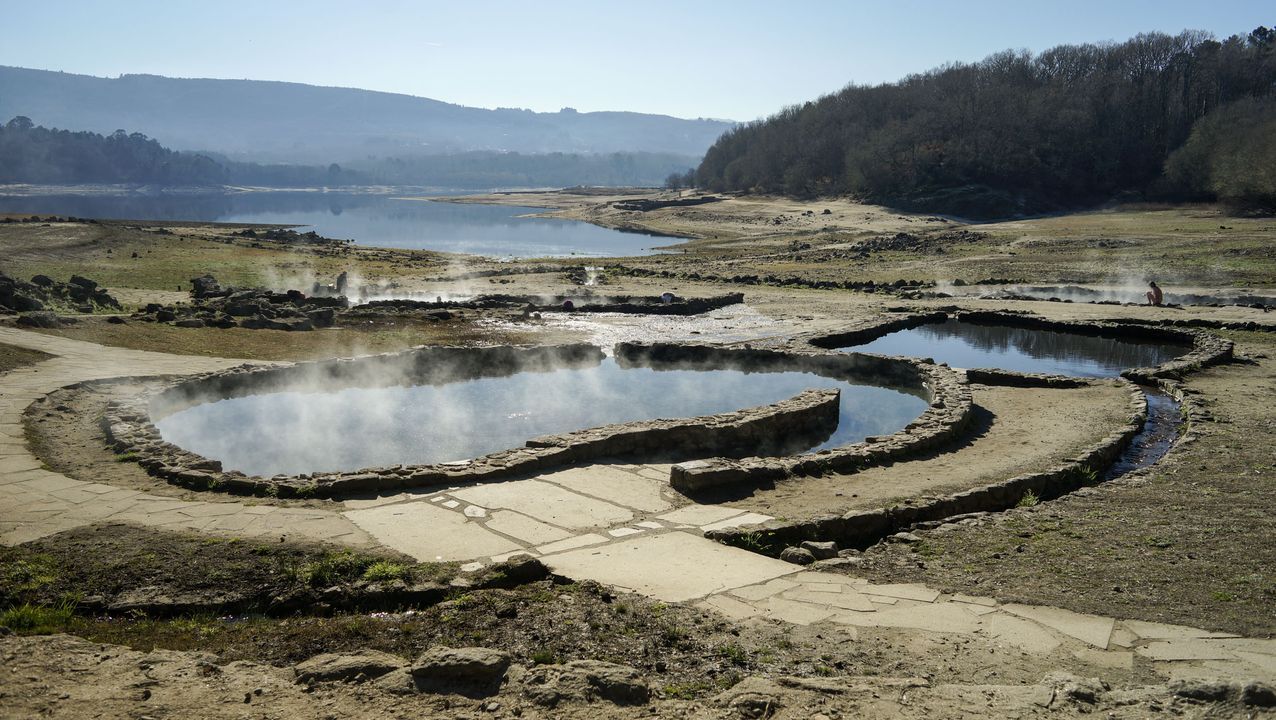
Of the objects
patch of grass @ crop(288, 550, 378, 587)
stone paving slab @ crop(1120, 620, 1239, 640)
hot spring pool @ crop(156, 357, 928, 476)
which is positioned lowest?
hot spring pool @ crop(156, 357, 928, 476)

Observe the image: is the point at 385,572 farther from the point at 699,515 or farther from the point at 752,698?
the point at 699,515

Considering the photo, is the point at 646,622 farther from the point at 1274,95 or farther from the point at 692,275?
the point at 1274,95

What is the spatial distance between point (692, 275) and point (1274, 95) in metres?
75.9

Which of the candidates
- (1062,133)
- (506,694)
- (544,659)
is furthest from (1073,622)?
(1062,133)

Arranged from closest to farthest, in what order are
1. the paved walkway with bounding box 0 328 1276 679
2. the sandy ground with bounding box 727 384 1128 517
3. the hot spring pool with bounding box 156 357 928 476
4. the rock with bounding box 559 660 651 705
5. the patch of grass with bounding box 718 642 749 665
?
the rock with bounding box 559 660 651 705
the patch of grass with bounding box 718 642 749 665
the paved walkway with bounding box 0 328 1276 679
the sandy ground with bounding box 727 384 1128 517
the hot spring pool with bounding box 156 357 928 476

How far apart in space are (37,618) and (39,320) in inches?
719

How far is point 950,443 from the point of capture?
1548 centimetres

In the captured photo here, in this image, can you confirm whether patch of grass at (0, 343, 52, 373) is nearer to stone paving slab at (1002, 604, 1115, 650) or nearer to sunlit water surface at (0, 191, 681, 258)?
stone paving slab at (1002, 604, 1115, 650)

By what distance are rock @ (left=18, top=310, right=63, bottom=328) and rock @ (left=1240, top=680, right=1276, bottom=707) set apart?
977 inches

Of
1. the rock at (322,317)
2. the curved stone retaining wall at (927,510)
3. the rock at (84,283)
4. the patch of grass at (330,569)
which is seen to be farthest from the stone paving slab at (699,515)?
the rock at (84,283)

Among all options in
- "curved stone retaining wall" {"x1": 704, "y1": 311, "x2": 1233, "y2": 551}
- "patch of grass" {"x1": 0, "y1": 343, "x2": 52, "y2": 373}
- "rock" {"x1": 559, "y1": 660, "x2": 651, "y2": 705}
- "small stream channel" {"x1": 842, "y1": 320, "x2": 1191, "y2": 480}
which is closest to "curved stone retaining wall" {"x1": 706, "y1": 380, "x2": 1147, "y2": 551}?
"curved stone retaining wall" {"x1": 704, "y1": 311, "x2": 1233, "y2": 551}

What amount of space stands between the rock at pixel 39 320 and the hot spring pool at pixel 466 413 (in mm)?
8015

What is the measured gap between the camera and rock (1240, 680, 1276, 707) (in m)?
5.87

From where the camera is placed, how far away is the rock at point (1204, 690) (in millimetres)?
6004
